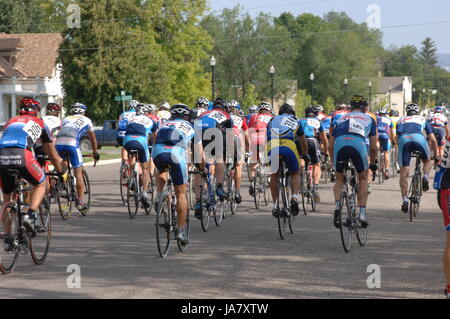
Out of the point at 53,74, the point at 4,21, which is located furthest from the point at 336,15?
the point at 53,74

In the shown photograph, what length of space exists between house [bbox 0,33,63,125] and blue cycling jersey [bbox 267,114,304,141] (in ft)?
150

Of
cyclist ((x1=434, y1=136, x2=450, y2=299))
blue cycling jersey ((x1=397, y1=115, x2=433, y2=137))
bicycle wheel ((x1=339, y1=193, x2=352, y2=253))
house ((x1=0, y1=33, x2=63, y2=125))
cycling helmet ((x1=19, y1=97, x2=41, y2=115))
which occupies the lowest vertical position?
bicycle wheel ((x1=339, y1=193, x2=352, y2=253))

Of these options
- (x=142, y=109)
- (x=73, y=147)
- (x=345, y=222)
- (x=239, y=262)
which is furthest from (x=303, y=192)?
(x=239, y=262)

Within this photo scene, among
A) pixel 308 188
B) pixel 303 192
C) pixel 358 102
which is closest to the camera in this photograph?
pixel 358 102

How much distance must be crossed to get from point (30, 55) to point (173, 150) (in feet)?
182

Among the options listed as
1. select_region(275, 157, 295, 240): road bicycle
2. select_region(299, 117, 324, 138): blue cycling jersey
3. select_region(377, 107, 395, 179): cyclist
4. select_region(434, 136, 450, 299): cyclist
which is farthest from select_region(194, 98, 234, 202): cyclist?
select_region(377, 107, 395, 179): cyclist

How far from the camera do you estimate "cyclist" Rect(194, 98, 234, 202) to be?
13.4m

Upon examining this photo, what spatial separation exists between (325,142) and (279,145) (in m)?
4.94

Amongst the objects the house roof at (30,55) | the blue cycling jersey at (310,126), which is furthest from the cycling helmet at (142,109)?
the house roof at (30,55)

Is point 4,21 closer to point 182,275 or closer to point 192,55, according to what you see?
point 192,55

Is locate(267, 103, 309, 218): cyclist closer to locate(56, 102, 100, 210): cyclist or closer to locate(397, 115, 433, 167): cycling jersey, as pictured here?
locate(397, 115, 433, 167): cycling jersey

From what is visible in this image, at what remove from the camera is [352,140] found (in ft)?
36.9

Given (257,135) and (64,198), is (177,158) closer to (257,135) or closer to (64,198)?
(64,198)

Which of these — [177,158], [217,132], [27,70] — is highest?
[27,70]
